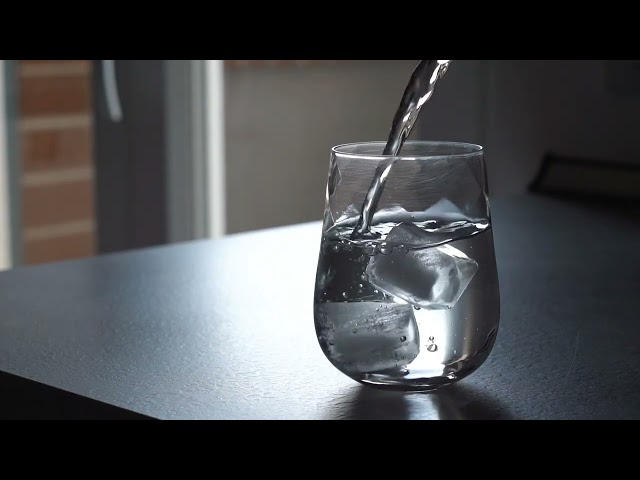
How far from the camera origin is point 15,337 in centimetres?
79

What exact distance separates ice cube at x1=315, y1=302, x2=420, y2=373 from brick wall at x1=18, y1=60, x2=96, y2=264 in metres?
2.48

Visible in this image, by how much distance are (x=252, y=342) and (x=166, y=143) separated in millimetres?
2204

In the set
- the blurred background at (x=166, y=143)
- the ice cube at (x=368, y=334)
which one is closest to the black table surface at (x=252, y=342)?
the ice cube at (x=368, y=334)

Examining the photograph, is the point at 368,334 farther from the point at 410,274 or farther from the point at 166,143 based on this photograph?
the point at 166,143

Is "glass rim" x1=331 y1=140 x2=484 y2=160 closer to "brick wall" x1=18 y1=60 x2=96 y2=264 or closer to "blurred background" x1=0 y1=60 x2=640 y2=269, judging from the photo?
"blurred background" x1=0 y1=60 x2=640 y2=269

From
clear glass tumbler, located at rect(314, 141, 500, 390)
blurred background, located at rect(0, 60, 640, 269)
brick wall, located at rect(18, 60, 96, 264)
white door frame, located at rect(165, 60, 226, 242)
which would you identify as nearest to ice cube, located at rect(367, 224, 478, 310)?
clear glass tumbler, located at rect(314, 141, 500, 390)

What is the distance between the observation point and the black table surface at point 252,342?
0.62 m

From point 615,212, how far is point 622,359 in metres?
0.84

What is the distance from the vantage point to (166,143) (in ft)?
9.55

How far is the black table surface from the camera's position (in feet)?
2.04

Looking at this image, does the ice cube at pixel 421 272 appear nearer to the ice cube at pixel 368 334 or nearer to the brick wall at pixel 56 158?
the ice cube at pixel 368 334

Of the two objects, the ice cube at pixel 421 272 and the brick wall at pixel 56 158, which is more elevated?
the ice cube at pixel 421 272
